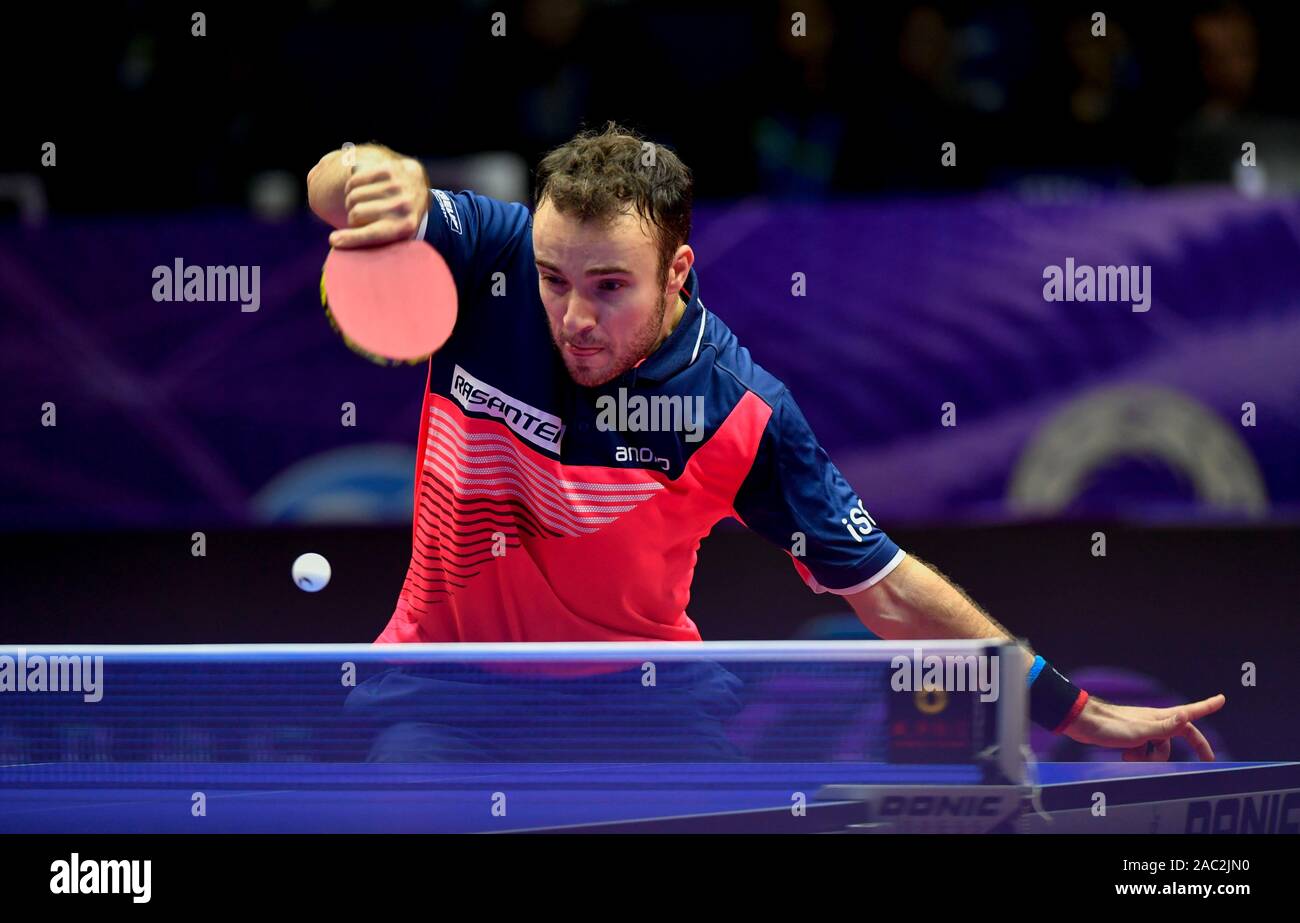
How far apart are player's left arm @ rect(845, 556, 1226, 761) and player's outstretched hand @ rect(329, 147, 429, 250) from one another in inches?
53.0

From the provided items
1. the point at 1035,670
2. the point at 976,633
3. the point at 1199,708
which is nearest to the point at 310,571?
the point at 976,633

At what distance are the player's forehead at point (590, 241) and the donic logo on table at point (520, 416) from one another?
0.37 m

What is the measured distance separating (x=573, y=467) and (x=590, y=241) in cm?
56

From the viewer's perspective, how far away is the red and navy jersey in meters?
3.78

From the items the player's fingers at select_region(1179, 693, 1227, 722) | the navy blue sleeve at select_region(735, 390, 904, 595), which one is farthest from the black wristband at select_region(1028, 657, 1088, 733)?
the navy blue sleeve at select_region(735, 390, 904, 595)

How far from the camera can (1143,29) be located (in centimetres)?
830

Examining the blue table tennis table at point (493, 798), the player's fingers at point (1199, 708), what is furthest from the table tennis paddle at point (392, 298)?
the player's fingers at point (1199, 708)

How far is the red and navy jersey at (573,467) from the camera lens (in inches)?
149

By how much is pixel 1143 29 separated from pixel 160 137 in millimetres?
4814

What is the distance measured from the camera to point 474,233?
379cm

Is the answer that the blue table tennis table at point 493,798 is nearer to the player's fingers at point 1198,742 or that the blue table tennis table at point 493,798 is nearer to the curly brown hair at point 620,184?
the player's fingers at point 1198,742

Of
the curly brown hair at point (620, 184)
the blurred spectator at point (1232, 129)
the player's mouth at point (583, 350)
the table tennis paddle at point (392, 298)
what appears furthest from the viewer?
the blurred spectator at point (1232, 129)
